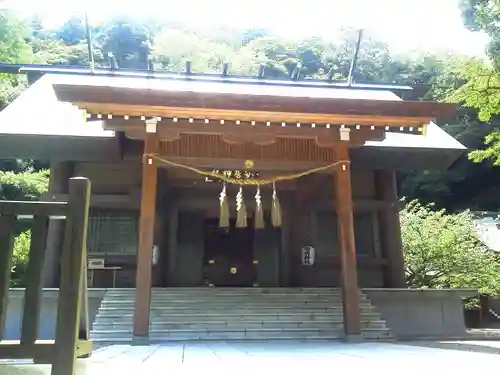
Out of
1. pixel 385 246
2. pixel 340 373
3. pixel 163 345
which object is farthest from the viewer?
pixel 385 246

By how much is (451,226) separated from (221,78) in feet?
25.1

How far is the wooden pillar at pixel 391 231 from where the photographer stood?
A: 9.08 metres

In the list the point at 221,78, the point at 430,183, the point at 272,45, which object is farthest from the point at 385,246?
the point at 272,45

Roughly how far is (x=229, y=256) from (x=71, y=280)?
34.6 feet

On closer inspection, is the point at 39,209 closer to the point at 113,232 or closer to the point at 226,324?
the point at 226,324

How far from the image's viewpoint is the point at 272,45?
37344 mm

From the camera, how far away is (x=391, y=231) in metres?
9.29

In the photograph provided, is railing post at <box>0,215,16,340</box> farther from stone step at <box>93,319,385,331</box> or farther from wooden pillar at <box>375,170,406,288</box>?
Answer: wooden pillar at <box>375,170,406,288</box>

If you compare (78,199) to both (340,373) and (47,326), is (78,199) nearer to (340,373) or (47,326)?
(340,373)

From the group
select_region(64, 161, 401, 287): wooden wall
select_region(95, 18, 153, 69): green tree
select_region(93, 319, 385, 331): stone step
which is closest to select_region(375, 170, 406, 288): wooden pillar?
select_region(64, 161, 401, 287): wooden wall

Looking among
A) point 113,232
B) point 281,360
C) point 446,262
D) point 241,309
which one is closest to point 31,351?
point 281,360

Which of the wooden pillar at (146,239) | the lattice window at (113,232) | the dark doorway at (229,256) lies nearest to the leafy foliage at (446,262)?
the dark doorway at (229,256)

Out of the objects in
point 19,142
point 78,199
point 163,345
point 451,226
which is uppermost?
point 19,142

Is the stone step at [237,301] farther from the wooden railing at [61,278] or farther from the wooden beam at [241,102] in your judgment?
the wooden railing at [61,278]
